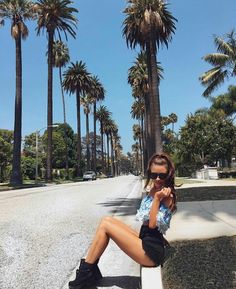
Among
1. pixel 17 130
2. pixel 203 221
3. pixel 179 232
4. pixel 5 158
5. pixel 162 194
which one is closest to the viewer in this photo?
pixel 162 194

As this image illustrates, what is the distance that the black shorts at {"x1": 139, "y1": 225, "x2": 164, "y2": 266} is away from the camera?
209 inches

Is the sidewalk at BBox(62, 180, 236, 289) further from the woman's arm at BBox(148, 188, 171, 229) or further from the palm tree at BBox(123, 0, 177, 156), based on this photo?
the palm tree at BBox(123, 0, 177, 156)

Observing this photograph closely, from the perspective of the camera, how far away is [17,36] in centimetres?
4425

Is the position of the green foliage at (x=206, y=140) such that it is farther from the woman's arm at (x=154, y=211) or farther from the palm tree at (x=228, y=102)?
the woman's arm at (x=154, y=211)

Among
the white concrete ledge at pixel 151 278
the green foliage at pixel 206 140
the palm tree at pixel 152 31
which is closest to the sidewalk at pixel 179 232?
the white concrete ledge at pixel 151 278

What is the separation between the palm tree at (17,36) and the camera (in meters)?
42.3

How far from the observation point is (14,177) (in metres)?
42.4

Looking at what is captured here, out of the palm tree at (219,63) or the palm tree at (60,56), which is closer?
the palm tree at (219,63)

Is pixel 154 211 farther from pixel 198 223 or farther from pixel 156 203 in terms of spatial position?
pixel 198 223

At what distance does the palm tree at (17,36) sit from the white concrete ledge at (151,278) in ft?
123

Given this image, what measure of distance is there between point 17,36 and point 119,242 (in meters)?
41.1

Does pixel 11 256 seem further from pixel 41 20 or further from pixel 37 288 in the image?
pixel 41 20

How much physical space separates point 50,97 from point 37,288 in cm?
4751

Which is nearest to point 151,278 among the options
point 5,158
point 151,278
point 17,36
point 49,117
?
point 151,278
